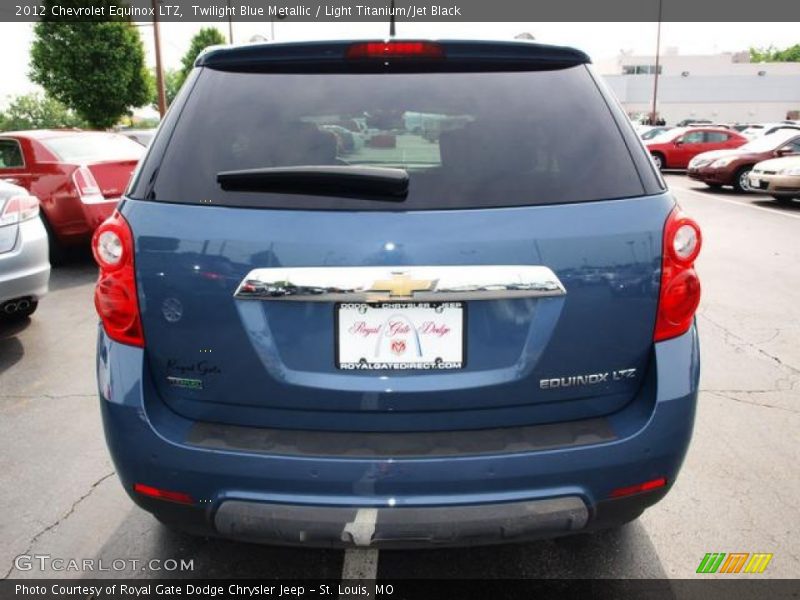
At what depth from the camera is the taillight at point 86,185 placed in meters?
7.52

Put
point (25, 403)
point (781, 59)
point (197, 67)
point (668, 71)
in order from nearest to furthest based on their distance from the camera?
point (197, 67), point (25, 403), point (668, 71), point (781, 59)

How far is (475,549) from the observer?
8.70ft

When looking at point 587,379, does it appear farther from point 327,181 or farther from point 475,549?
point 475,549

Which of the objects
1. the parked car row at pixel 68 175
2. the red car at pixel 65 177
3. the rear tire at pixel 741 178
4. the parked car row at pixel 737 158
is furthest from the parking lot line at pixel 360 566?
the rear tire at pixel 741 178

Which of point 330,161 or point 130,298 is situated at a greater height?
point 330,161

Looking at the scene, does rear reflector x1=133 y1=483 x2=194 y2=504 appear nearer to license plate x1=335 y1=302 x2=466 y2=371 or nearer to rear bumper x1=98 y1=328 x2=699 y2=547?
rear bumper x1=98 y1=328 x2=699 y2=547

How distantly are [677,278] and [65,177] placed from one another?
7.24m

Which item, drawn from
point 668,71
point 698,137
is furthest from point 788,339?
point 668,71

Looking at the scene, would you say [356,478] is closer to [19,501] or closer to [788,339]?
[19,501]

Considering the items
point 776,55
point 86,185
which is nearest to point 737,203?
point 86,185

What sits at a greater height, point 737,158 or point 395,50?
point 395,50

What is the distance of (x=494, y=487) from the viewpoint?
6.13 ft

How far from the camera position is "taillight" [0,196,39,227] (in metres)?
4.84

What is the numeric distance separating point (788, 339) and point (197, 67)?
4887 mm
